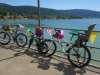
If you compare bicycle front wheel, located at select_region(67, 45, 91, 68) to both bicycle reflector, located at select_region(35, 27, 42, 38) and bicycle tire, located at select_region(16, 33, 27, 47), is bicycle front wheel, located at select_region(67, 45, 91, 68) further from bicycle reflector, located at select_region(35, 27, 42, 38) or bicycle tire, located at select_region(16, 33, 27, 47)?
bicycle tire, located at select_region(16, 33, 27, 47)

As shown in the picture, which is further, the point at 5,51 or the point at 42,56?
the point at 5,51

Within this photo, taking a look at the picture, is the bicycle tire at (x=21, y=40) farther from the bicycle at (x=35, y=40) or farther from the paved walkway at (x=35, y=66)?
the paved walkway at (x=35, y=66)

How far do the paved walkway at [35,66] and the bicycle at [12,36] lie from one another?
137cm

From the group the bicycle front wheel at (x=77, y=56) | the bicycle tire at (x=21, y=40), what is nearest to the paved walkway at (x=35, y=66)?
the bicycle front wheel at (x=77, y=56)

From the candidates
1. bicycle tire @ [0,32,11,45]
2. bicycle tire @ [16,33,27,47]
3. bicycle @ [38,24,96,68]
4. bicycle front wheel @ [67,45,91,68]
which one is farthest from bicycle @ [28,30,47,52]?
bicycle tire @ [0,32,11,45]

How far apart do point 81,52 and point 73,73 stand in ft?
2.92

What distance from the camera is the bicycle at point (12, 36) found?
734 centimetres

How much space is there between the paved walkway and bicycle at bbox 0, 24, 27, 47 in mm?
1368

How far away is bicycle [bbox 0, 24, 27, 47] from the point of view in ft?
24.1

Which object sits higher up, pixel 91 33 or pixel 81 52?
pixel 91 33

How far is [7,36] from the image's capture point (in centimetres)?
795

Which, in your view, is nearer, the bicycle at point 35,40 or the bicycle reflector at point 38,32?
the bicycle reflector at point 38,32

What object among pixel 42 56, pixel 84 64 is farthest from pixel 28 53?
pixel 84 64

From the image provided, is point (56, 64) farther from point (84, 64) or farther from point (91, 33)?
point (91, 33)
